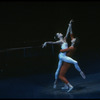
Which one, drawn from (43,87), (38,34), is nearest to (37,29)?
(38,34)

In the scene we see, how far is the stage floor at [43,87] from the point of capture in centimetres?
712

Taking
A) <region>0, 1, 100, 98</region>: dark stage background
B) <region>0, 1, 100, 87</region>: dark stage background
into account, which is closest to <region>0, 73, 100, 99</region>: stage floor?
<region>0, 1, 100, 98</region>: dark stage background

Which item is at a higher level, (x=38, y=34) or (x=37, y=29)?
(x=37, y=29)

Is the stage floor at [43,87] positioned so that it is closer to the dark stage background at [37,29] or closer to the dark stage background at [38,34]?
the dark stage background at [38,34]

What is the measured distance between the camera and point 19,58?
13.1 metres

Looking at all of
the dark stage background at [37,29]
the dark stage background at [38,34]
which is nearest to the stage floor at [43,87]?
the dark stage background at [38,34]

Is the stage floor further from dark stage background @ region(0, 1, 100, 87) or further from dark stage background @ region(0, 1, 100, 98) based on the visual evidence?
dark stage background @ region(0, 1, 100, 87)

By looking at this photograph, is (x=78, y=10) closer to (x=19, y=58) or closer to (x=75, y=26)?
(x=75, y=26)

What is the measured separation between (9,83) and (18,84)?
1.28 feet

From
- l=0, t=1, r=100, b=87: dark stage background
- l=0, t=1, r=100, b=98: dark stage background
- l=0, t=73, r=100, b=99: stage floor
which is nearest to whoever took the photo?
l=0, t=73, r=100, b=99: stage floor

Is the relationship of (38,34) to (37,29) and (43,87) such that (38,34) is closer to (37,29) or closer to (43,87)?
(37,29)

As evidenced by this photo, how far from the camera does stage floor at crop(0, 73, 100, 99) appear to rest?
7118 millimetres

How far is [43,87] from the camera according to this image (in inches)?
328

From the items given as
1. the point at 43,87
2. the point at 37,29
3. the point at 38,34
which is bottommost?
the point at 43,87
